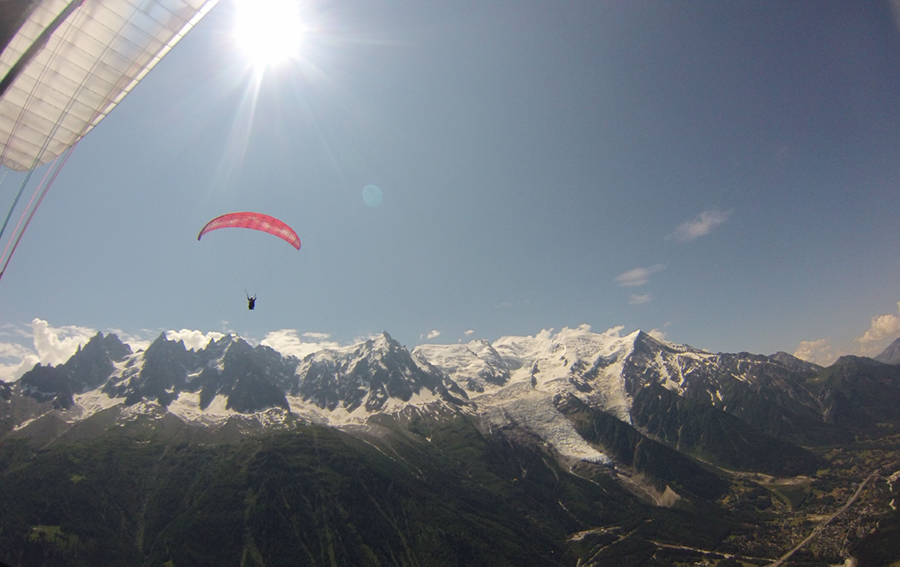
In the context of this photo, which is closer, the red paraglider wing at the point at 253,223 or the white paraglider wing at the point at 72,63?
the white paraglider wing at the point at 72,63

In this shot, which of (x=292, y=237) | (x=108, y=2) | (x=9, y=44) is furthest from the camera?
(x=292, y=237)

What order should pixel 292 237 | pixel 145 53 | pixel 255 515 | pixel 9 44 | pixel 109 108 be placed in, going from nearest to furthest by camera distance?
pixel 9 44 → pixel 145 53 → pixel 109 108 → pixel 292 237 → pixel 255 515

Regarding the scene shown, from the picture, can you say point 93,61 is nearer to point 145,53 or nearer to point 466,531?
point 145,53

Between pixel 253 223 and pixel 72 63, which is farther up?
pixel 253 223

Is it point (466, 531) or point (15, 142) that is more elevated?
point (15, 142)

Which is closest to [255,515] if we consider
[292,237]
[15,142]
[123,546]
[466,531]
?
[123,546]

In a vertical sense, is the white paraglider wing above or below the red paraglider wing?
below

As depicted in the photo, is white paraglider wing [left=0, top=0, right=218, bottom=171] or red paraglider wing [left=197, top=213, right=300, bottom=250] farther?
red paraglider wing [left=197, top=213, right=300, bottom=250]

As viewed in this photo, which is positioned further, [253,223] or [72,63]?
[253,223]
